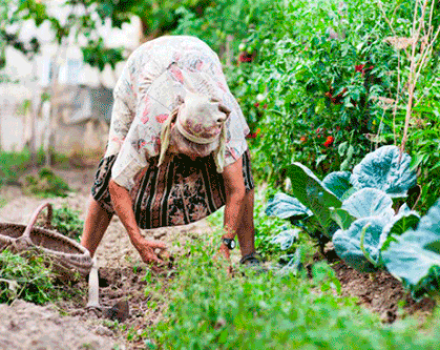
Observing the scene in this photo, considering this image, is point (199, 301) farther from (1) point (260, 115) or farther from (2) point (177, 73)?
(1) point (260, 115)

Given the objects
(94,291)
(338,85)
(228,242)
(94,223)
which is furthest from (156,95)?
(338,85)

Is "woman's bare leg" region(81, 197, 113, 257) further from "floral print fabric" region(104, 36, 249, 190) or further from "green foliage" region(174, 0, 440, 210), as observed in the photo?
"green foliage" region(174, 0, 440, 210)

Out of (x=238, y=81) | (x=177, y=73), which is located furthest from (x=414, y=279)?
(x=238, y=81)

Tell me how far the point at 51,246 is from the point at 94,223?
283 mm

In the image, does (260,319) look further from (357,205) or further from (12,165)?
(12,165)

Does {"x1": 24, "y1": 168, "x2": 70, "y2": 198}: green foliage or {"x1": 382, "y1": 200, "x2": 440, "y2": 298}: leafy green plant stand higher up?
{"x1": 382, "y1": 200, "x2": 440, "y2": 298}: leafy green plant

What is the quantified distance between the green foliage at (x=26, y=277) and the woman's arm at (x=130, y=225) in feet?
1.47

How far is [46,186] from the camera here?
6.80m

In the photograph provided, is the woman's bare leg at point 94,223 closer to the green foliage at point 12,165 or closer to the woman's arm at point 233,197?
the woman's arm at point 233,197

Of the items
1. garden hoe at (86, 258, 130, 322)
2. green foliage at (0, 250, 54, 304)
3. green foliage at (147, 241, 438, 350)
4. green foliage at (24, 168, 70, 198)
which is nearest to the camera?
green foliage at (147, 241, 438, 350)

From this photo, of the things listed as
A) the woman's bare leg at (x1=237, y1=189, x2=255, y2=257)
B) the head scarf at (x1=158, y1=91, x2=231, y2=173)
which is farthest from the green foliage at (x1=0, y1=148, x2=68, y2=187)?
the head scarf at (x1=158, y1=91, x2=231, y2=173)

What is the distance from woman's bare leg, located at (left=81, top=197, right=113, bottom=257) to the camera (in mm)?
3764

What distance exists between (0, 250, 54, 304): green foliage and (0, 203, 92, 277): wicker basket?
0.06 meters

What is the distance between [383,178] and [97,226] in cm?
168
